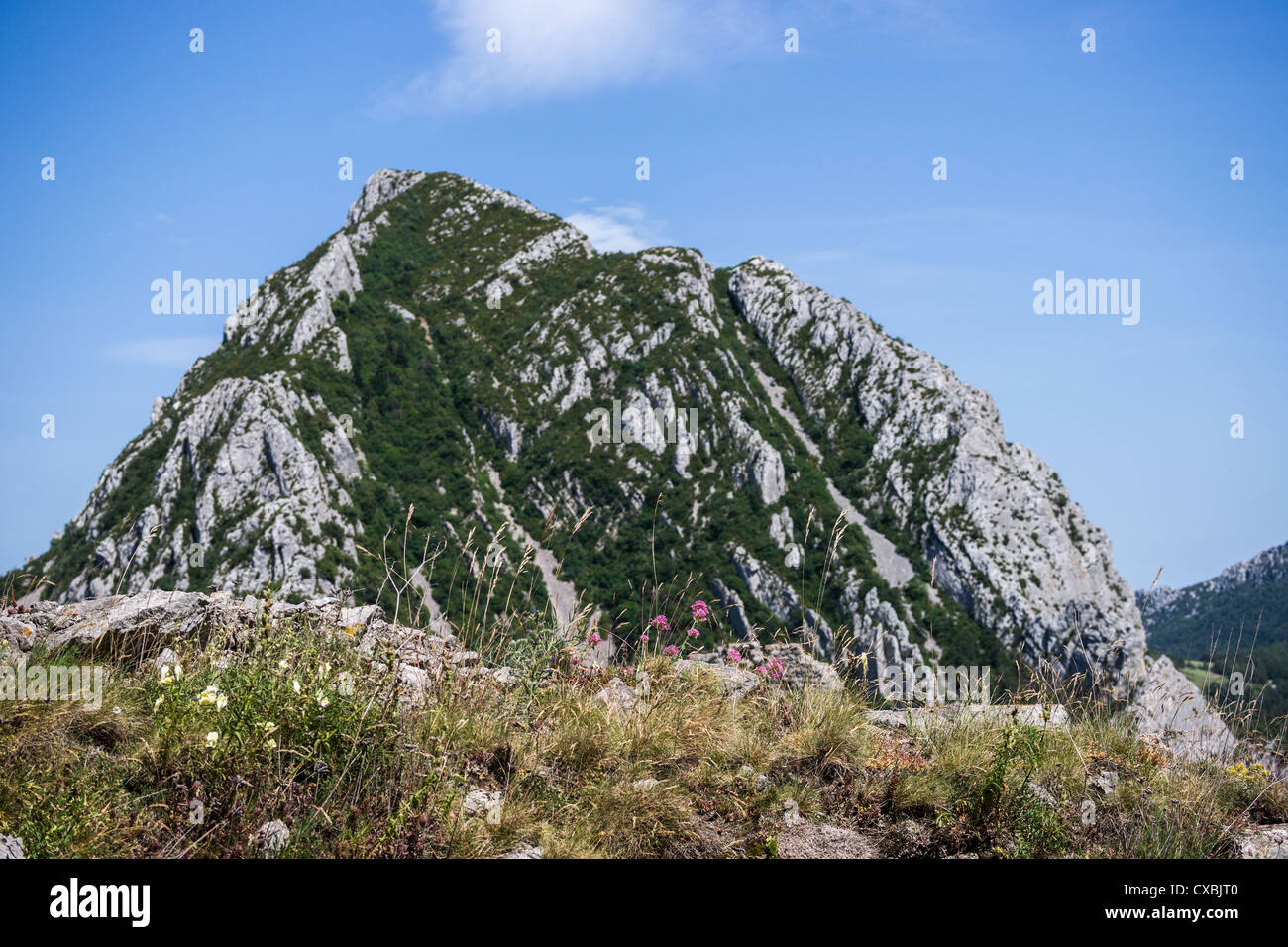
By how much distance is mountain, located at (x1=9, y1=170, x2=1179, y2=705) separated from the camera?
375 ft

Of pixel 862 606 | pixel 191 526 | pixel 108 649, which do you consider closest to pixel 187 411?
pixel 191 526

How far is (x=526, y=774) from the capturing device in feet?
15.6

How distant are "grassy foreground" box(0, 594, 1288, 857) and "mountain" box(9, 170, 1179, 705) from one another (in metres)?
84.0

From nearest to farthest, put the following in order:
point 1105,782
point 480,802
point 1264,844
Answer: point 480,802 < point 1264,844 < point 1105,782

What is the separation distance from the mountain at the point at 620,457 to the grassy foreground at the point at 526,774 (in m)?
84.0

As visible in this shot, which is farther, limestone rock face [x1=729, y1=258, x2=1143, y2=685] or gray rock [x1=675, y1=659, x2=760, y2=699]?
limestone rock face [x1=729, y1=258, x2=1143, y2=685]

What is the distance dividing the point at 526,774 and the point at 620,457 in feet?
485

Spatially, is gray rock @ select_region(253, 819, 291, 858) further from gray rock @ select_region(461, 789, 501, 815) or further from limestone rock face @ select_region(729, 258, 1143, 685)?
limestone rock face @ select_region(729, 258, 1143, 685)

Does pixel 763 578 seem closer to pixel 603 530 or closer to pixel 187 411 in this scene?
pixel 603 530

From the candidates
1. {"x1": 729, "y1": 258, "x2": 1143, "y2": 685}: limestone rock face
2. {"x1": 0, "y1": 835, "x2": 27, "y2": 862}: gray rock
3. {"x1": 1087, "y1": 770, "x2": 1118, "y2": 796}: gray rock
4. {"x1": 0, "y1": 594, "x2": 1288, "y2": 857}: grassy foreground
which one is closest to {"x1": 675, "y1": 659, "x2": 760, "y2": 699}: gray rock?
{"x1": 0, "y1": 594, "x2": 1288, "y2": 857}: grassy foreground

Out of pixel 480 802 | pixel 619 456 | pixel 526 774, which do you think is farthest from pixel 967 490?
pixel 480 802

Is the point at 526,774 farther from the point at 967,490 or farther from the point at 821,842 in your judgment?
the point at 967,490

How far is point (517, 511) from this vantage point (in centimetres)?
14862
